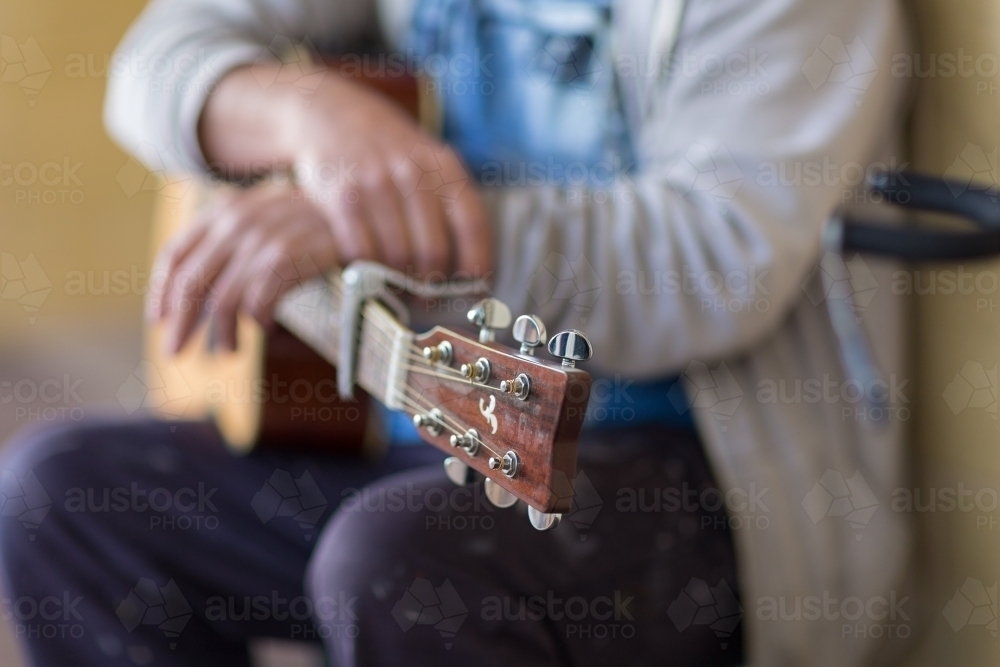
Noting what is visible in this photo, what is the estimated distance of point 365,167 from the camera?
582mm

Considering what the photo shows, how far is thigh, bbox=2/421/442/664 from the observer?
676mm

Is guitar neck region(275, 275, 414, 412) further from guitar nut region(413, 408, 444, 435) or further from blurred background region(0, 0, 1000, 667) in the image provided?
blurred background region(0, 0, 1000, 667)

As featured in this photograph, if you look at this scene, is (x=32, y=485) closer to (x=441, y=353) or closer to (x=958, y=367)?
(x=441, y=353)

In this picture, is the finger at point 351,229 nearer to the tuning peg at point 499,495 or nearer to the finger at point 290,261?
the finger at point 290,261

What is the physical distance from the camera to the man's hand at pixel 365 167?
54cm

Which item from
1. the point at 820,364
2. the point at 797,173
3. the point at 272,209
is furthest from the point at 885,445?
the point at 272,209

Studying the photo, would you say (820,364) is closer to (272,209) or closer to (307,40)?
(272,209)

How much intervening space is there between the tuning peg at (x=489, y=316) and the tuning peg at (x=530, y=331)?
1.6 inches

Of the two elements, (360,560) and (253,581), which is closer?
(360,560)

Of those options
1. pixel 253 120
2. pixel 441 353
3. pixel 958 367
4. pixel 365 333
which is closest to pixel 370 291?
pixel 365 333

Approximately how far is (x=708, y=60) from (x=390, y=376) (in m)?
0.28

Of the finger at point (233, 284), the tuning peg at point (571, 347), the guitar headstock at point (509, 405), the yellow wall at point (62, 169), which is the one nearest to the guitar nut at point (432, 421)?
the guitar headstock at point (509, 405)

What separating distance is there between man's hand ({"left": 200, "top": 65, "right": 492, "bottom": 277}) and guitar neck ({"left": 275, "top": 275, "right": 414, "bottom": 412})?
0.17ft

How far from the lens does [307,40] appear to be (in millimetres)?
880
